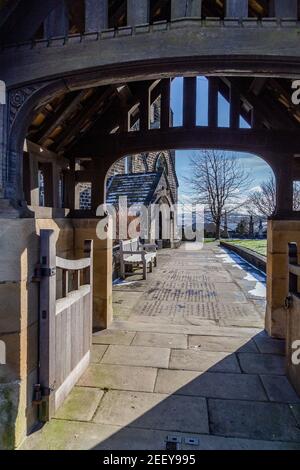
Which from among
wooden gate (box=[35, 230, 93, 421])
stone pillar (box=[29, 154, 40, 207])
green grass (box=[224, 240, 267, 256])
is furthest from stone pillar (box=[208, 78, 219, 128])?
green grass (box=[224, 240, 267, 256])

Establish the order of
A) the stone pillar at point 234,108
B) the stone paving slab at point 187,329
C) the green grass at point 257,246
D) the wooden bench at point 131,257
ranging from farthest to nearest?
the green grass at point 257,246 → the wooden bench at point 131,257 → the stone paving slab at point 187,329 → the stone pillar at point 234,108

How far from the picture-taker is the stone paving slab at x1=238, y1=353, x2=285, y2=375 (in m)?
3.80

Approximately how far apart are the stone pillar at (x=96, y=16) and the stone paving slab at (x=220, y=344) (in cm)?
394

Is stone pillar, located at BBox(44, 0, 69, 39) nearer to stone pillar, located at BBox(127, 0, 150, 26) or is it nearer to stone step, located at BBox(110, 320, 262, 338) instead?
stone pillar, located at BBox(127, 0, 150, 26)

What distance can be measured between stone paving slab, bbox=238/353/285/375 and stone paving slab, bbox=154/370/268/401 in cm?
19

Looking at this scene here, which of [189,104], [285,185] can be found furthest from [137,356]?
[189,104]

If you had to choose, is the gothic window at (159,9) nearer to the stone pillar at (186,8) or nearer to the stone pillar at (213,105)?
the stone pillar at (213,105)

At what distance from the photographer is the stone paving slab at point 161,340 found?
15.0 feet

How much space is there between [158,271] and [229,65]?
943 cm

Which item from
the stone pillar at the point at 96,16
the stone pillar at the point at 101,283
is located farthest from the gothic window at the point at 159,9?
the stone pillar at the point at 101,283

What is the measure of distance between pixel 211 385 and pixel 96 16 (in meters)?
3.76

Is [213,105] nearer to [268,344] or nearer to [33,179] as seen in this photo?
[33,179]

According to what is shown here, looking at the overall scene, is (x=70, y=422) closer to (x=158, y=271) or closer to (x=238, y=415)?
(x=238, y=415)

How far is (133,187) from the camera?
16656mm
